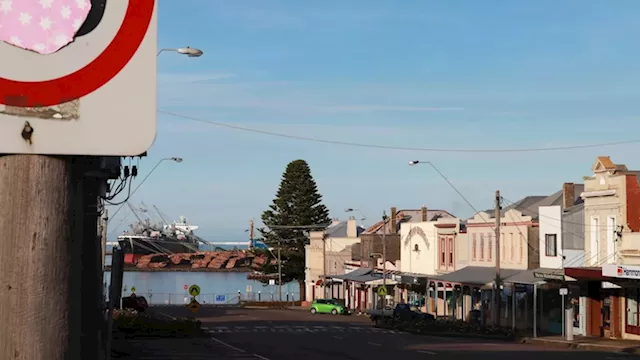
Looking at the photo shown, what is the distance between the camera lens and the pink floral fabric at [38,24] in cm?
275

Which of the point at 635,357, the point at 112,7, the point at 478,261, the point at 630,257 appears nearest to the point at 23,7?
the point at 112,7

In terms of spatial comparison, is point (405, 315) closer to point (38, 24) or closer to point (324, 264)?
point (324, 264)

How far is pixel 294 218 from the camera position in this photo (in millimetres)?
115938

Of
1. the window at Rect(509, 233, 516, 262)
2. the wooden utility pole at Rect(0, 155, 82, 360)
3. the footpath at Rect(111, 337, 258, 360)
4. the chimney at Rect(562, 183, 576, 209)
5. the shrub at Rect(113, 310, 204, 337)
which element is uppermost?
the chimney at Rect(562, 183, 576, 209)

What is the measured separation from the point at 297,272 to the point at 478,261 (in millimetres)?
50059

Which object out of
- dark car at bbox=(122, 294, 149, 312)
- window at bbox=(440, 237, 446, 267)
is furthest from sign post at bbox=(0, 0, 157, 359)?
window at bbox=(440, 237, 446, 267)

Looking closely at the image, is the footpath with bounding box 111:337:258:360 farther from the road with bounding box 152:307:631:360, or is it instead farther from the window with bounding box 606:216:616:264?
the window with bounding box 606:216:616:264

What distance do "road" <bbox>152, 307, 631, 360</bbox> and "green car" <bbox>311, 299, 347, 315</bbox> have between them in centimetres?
1695

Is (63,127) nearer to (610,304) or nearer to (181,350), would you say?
(181,350)

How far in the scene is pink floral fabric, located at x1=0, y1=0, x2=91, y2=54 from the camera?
2746mm

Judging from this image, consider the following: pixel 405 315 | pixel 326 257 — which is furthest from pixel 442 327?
pixel 326 257

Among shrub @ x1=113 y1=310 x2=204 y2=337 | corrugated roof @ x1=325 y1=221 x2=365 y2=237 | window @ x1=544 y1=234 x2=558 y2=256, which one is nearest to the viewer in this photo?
shrub @ x1=113 y1=310 x2=204 y2=337

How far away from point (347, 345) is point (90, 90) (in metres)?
40.2

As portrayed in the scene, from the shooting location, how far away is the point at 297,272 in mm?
112875
